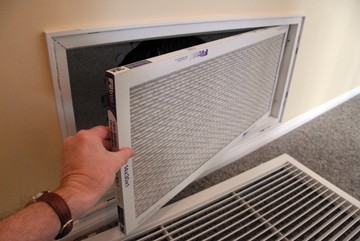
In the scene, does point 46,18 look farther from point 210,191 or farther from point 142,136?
point 210,191

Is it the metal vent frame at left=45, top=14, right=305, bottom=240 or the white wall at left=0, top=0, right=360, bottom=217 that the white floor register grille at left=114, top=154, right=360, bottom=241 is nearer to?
the metal vent frame at left=45, top=14, right=305, bottom=240

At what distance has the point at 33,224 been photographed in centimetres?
52

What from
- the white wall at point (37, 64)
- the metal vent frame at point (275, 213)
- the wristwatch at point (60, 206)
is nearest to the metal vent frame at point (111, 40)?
the white wall at point (37, 64)

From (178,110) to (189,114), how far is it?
6 cm

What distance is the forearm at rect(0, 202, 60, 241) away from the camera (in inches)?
19.9

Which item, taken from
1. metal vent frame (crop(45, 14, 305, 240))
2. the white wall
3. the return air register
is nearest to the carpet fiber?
metal vent frame (crop(45, 14, 305, 240))

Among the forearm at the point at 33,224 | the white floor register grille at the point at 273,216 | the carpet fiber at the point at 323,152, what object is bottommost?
the carpet fiber at the point at 323,152

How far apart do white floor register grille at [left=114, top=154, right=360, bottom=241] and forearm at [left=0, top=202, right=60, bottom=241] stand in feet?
1.34

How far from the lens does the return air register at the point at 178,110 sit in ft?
2.12

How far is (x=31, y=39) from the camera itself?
2.10 feet

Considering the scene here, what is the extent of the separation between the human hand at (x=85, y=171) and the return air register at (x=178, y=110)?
0.18 feet

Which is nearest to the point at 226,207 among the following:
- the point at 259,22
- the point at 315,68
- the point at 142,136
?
the point at 142,136

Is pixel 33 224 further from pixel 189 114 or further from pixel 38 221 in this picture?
pixel 189 114

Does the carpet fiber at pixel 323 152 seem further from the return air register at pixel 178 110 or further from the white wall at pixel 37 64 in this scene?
the white wall at pixel 37 64
